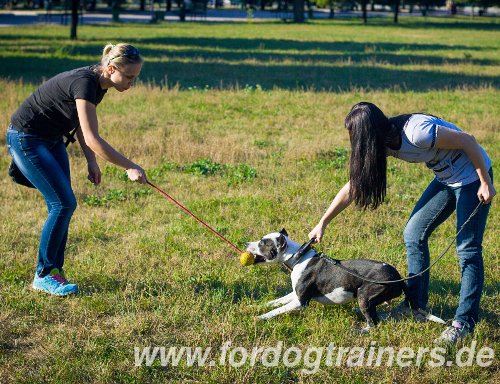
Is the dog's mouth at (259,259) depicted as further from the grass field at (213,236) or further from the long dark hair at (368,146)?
the long dark hair at (368,146)

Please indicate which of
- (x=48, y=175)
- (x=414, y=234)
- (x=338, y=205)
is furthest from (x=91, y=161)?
(x=414, y=234)

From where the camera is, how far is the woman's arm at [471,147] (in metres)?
4.88

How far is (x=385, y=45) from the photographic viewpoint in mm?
36062

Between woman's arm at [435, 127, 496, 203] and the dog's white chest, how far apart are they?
4.41 ft

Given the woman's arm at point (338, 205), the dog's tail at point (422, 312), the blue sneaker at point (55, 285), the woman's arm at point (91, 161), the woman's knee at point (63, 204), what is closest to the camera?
the woman's arm at point (338, 205)

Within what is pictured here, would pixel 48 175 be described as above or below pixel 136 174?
below

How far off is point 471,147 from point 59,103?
331 cm

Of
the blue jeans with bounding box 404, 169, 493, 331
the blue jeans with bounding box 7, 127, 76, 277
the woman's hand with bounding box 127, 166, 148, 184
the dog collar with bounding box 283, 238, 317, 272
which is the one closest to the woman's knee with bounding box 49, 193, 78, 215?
the blue jeans with bounding box 7, 127, 76, 277

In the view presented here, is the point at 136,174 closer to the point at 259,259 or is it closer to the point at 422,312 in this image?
the point at 259,259

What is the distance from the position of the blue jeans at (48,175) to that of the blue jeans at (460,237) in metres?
2.97

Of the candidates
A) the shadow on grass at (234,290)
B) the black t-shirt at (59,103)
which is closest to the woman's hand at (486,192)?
the shadow on grass at (234,290)

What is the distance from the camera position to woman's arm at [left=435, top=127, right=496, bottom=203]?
488cm

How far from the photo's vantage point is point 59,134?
591 centimetres

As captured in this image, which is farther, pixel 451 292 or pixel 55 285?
pixel 451 292
